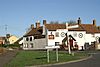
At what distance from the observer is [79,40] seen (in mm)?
94688

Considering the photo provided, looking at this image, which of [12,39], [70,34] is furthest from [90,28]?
[12,39]

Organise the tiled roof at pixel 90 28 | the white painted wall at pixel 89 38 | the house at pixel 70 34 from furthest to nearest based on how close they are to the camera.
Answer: the tiled roof at pixel 90 28 < the white painted wall at pixel 89 38 < the house at pixel 70 34

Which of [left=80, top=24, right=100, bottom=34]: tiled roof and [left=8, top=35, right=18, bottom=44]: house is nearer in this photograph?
[left=80, top=24, right=100, bottom=34]: tiled roof

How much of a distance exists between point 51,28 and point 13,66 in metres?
71.0

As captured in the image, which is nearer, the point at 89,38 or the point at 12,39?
the point at 89,38

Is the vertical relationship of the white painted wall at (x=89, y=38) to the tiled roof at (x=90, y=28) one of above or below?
below

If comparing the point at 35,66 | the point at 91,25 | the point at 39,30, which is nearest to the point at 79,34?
the point at 91,25

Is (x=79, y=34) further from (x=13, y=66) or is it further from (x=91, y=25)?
(x=13, y=66)

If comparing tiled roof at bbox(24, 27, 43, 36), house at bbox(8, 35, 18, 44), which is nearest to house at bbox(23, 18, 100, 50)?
tiled roof at bbox(24, 27, 43, 36)

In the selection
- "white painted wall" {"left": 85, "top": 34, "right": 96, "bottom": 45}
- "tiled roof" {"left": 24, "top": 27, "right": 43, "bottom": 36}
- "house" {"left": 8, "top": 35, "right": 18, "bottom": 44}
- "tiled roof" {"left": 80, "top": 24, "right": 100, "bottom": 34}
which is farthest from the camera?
"house" {"left": 8, "top": 35, "right": 18, "bottom": 44}

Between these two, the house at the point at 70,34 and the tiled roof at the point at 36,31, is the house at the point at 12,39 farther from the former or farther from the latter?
the house at the point at 70,34

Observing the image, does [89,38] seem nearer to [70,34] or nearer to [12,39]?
[70,34]

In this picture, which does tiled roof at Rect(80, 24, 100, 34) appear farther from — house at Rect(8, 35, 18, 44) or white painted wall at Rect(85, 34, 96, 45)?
house at Rect(8, 35, 18, 44)

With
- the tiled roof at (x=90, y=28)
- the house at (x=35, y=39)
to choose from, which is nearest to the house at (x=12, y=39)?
the house at (x=35, y=39)
